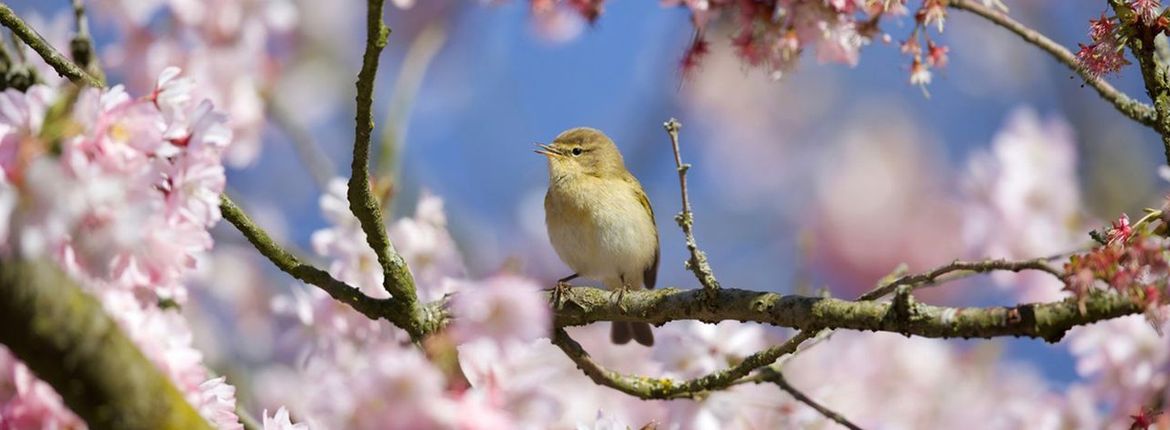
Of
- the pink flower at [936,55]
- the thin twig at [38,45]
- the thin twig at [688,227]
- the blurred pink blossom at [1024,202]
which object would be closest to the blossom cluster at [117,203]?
the thin twig at [38,45]

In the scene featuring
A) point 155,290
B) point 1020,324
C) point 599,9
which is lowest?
point 1020,324

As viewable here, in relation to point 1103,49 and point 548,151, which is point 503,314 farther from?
point 548,151

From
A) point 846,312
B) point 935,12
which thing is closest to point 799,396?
→ point 846,312

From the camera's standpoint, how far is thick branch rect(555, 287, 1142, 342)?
6.30 ft

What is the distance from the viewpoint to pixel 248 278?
22.1 ft

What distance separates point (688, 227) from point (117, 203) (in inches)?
53.8

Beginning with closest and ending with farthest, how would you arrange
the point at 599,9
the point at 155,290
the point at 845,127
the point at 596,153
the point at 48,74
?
the point at 155,290, the point at 599,9, the point at 48,74, the point at 596,153, the point at 845,127

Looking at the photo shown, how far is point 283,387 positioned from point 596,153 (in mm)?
1646

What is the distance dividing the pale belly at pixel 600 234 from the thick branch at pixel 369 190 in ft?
6.96

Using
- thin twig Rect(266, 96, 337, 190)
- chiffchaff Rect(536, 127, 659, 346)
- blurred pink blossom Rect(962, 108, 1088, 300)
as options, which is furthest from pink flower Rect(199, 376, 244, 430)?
blurred pink blossom Rect(962, 108, 1088, 300)

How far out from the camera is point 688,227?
9.07ft

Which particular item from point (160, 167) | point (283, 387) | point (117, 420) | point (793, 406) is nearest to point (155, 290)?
point (160, 167)

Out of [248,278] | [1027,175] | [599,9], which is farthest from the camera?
[248,278]

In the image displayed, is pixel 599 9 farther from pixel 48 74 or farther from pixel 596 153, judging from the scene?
pixel 596 153
